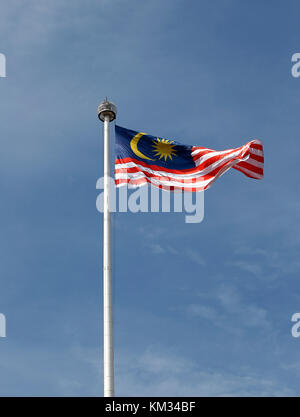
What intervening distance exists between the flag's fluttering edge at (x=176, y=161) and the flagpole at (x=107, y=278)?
3.44 feet

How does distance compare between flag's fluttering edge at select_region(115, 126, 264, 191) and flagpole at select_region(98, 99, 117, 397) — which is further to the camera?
flag's fluttering edge at select_region(115, 126, 264, 191)

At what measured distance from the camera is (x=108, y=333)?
24.5m

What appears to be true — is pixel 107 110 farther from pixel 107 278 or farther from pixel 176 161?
pixel 107 278

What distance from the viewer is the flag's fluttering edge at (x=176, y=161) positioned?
28.8 metres

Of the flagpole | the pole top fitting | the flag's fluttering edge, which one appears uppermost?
the pole top fitting

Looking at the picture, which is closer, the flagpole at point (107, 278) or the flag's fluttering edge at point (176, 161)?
the flagpole at point (107, 278)

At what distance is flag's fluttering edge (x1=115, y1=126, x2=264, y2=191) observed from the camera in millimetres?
28781

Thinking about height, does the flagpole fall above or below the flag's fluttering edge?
below

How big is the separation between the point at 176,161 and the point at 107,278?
296 inches

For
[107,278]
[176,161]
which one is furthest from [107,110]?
[107,278]

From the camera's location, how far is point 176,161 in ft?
98.9

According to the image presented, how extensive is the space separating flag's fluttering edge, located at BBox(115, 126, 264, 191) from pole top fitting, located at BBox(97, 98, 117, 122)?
0.86m
